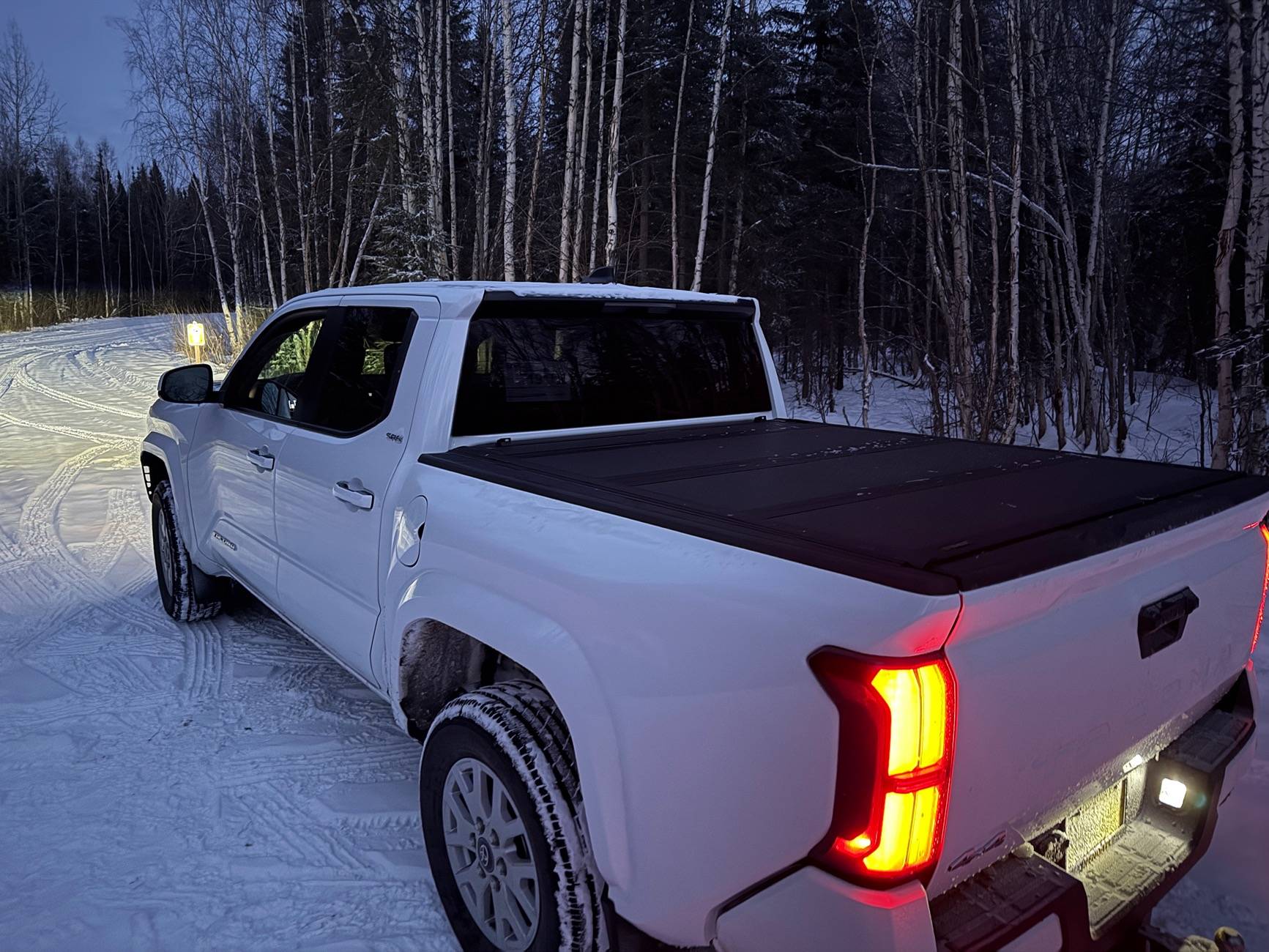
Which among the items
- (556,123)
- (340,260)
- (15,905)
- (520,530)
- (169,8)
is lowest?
(15,905)

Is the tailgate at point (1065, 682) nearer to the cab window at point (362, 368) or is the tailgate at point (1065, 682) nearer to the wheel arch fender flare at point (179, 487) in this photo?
the cab window at point (362, 368)

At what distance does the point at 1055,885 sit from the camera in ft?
5.22

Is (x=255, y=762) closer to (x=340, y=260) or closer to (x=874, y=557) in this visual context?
(x=874, y=557)

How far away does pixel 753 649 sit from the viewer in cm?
152

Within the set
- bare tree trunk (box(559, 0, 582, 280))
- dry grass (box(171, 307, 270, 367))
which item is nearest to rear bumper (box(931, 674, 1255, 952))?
bare tree trunk (box(559, 0, 582, 280))

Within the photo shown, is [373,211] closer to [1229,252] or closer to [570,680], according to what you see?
[1229,252]

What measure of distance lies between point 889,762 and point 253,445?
127 inches

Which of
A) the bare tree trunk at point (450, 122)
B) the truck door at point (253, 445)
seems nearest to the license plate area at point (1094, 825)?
the truck door at point (253, 445)

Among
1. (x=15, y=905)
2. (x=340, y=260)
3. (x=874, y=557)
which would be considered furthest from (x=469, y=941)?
(x=340, y=260)

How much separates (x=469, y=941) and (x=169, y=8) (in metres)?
26.2

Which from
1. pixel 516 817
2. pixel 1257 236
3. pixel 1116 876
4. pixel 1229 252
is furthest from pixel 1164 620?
pixel 1229 252

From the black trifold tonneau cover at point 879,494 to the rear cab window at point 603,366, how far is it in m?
0.14

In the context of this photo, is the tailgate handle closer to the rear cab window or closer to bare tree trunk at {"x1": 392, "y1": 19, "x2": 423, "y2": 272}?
the rear cab window

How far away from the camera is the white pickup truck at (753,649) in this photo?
1.42 m
